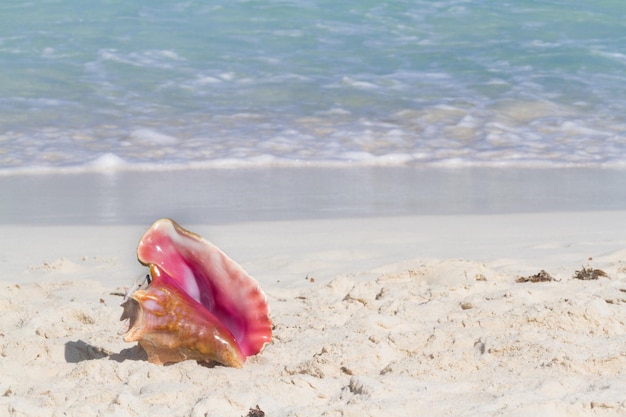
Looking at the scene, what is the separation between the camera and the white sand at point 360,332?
212 centimetres

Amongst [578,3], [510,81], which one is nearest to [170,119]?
[510,81]

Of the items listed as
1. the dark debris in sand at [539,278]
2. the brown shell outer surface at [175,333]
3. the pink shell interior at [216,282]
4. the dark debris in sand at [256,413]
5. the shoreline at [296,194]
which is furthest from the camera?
the shoreline at [296,194]

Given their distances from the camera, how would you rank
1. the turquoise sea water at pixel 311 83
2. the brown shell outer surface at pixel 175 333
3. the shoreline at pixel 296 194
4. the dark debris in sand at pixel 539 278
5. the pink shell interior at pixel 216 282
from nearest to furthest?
the brown shell outer surface at pixel 175 333, the pink shell interior at pixel 216 282, the dark debris in sand at pixel 539 278, the shoreline at pixel 296 194, the turquoise sea water at pixel 311 83

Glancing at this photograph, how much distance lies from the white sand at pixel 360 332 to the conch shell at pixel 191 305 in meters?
0.05

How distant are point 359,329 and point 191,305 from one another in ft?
1.76

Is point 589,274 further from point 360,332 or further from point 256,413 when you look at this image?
point 256,413

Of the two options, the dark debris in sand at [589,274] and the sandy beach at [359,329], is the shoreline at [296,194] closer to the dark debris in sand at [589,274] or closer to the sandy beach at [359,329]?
the sandy beach at [359,329]

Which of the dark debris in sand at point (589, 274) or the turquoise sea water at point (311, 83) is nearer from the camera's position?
the dark debris in sand at point (589, 274)

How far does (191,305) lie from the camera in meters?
2.38

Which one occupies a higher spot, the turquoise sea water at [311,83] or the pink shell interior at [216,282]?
the pink shell interior at [216,282]

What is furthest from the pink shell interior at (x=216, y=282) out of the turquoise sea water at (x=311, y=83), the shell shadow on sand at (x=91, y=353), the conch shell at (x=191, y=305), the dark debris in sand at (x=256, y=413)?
the turquoise sea water at (x=311, y=83)

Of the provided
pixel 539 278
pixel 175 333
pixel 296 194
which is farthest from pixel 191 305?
pixel 296 194

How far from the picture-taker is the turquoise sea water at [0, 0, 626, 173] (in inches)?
257

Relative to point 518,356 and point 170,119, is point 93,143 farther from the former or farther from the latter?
point 518,356
